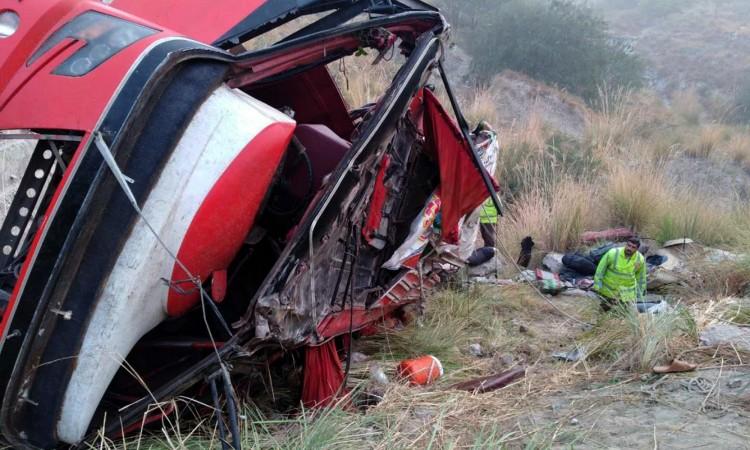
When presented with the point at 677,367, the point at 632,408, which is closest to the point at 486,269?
the point at 677,367

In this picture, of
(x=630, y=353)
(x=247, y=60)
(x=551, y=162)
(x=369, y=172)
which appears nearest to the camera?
(x=247, y=60)

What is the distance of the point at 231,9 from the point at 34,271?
1712 mm

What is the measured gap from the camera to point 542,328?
563 centimetres

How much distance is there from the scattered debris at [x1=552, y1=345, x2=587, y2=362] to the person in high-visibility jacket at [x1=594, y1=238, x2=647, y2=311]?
2136 mm

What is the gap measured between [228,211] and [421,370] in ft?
5.50

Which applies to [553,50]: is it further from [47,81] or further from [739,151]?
[47,81]

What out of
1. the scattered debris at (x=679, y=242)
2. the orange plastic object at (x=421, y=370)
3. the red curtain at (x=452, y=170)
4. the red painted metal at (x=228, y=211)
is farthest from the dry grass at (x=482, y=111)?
the red painted metal at (x=228, y=211)

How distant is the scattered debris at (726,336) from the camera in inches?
154

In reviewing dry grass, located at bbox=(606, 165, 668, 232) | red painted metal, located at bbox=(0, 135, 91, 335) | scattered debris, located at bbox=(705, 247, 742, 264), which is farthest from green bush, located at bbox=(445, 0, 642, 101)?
red painted metal, located at bbox=(0, 135, 91, 335)

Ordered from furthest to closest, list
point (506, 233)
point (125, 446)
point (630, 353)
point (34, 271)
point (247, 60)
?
point (506, 233) → point (630, 353) → point (247, 60) → point (125, 446) → point (34, 271)

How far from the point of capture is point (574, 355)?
4410mm

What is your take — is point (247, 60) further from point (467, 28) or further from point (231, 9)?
point (467, 28)

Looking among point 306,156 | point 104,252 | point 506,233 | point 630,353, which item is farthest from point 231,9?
point 506,233

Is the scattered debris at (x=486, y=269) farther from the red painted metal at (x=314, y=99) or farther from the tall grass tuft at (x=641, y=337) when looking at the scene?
the red painted metal at (x=314, y=99)
